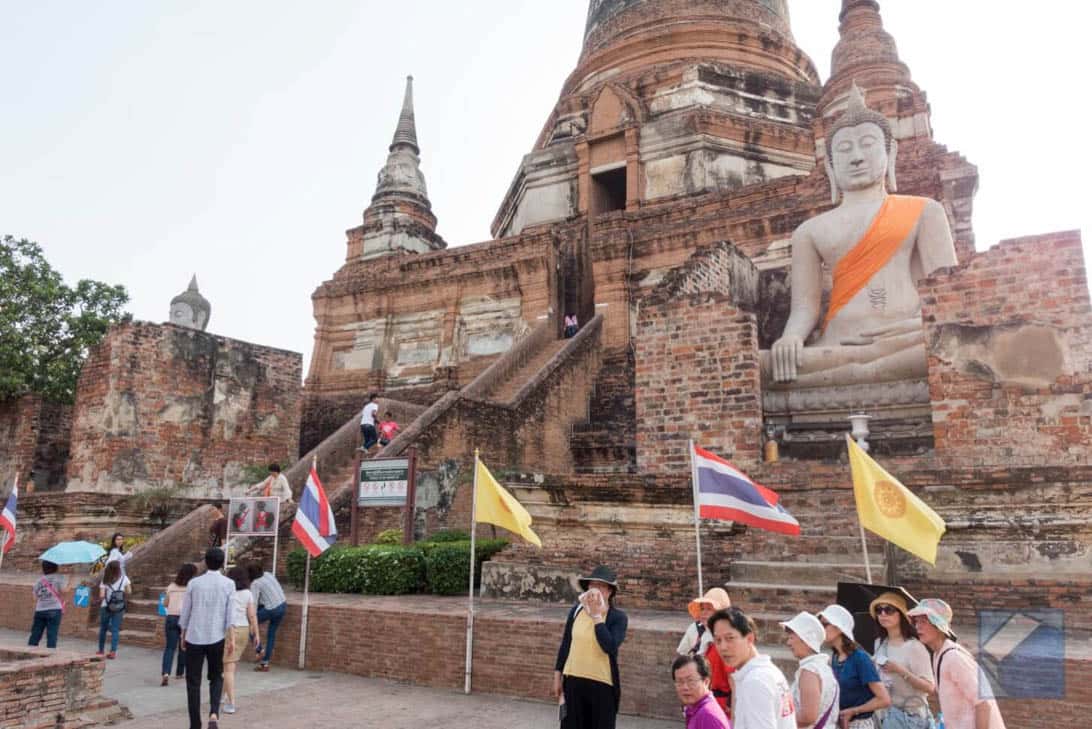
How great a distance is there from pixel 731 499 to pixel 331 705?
341cm

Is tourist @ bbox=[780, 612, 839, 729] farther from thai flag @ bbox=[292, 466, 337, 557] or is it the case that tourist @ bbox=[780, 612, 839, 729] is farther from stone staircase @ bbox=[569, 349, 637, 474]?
stone staircase @ bbox=[569, 349, 637, 474]

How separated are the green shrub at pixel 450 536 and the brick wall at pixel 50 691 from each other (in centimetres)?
488

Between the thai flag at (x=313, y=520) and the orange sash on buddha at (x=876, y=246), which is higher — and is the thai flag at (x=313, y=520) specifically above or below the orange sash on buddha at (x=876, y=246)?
below

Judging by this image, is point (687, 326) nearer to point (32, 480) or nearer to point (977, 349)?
point (977, 349)

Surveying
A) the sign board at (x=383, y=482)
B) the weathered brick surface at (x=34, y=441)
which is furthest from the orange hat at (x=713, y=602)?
the weathered brick surface at (x=34, y=441)

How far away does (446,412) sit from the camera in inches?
486

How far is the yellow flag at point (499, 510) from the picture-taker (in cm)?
647

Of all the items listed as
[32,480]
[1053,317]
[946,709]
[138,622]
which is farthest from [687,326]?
[32,480]

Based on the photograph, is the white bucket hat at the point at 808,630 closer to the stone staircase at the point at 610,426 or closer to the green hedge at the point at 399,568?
the green hedge at the point at 399,568

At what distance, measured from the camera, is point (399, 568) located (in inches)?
366

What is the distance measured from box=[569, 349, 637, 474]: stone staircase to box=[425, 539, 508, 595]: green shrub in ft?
9.98

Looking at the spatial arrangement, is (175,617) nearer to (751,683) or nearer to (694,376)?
(694,376)

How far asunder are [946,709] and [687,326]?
22.2ft

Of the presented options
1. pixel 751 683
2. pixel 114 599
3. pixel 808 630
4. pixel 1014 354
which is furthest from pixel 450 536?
pixel 751 683
